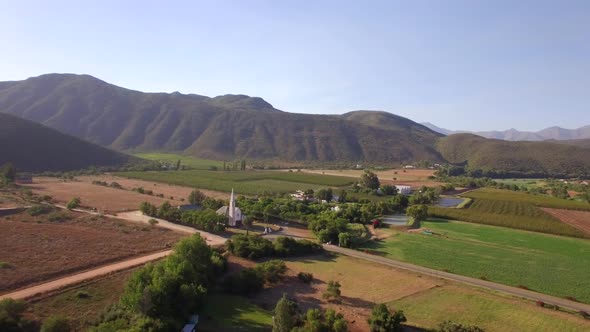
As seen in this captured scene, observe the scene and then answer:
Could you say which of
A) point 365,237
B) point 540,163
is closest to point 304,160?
point 540,163

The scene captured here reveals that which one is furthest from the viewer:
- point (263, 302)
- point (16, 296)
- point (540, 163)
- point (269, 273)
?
point (540, 163)

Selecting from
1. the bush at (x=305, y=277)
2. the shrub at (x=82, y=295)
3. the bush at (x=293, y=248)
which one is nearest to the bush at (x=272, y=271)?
the bush at (x=305, y=277)

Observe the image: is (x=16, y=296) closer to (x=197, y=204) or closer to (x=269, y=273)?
(x=269, y=273)

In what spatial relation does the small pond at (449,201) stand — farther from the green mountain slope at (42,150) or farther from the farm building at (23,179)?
the green mountain slope at (42,150)

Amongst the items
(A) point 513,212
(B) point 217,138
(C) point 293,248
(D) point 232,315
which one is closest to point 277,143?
(B) point 217,138

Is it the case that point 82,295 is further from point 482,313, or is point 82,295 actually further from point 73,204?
point 73,204

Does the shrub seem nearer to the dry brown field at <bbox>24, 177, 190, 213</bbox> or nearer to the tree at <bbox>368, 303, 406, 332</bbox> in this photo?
the tree at <bbox>368, 303, 406, 332</bbox>

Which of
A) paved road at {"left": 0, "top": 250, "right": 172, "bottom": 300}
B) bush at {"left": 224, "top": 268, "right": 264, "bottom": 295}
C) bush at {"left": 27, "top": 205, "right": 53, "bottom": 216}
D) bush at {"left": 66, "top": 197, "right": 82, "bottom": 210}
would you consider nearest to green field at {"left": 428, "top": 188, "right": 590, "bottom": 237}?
bush at {"left": 224, "top": 268, "right": 264, "bottom": 295}
